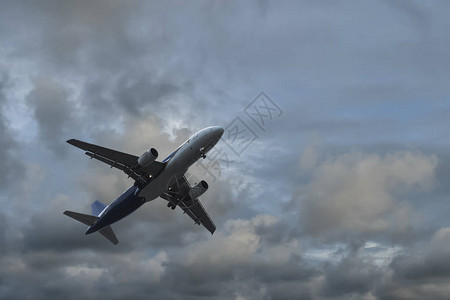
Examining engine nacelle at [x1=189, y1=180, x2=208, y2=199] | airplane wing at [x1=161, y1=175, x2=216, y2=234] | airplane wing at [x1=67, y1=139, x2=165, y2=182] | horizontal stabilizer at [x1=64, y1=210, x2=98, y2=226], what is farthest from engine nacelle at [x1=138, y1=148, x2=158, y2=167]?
horizontal stabilizer at [x1=64, y1=210, x2=98, y2=226]

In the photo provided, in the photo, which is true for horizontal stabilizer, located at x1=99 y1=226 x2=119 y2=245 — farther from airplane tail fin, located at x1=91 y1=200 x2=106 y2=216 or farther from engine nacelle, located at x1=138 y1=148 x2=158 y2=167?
engine nacelle, located at x1=138 y1=148 x2=158 y2=167

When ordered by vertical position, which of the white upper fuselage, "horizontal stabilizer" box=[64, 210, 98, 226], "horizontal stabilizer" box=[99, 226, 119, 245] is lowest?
"horizontal stabilizer" box=[99, 226, 119, 245]

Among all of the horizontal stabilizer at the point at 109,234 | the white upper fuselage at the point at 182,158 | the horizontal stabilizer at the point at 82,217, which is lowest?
the horizontal stabilizer at the point at 109,234

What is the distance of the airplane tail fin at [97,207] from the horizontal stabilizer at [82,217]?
2.44m

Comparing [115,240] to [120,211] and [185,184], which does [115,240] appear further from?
[185,184]

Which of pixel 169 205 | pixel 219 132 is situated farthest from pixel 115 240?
pixel 219 132

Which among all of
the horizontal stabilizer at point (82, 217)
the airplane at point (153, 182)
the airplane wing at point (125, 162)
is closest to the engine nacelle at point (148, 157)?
the airplane at point (153, 182)

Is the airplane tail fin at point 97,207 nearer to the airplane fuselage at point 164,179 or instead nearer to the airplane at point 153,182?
the airplane at point 153,182

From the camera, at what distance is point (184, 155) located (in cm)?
6688

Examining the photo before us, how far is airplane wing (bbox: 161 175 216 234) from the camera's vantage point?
260 feet

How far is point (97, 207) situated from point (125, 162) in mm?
17010

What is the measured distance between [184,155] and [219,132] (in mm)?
6891

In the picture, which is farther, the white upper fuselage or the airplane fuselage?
the airplane fuselage

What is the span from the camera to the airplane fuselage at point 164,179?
211 feet
